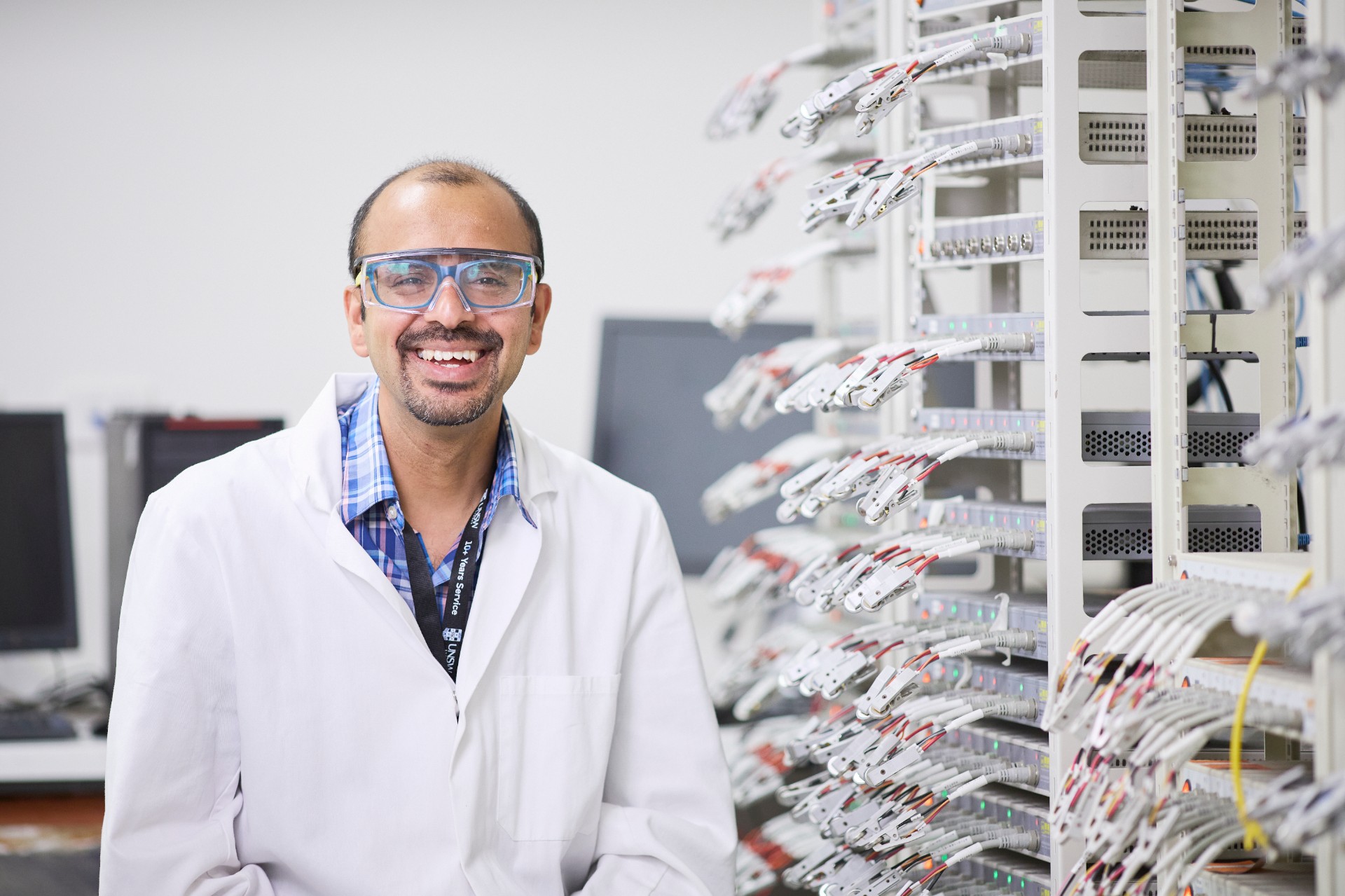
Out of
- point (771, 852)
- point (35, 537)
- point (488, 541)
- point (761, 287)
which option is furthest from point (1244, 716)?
point (35, 537)

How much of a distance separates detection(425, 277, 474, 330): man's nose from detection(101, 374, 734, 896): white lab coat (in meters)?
0.25

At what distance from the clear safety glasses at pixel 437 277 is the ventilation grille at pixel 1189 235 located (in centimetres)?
91

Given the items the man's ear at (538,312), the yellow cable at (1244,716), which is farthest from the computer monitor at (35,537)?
the yellow cable at (1244,716)

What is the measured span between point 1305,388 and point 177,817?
7.88 feet

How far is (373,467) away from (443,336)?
217mm

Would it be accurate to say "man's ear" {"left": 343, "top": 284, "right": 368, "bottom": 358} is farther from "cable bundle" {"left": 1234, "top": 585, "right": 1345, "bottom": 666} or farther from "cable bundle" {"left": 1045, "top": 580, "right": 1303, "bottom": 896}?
"cable bundle" {"left": 1234, "top": 585, "right": 1345, "bottom": 666}

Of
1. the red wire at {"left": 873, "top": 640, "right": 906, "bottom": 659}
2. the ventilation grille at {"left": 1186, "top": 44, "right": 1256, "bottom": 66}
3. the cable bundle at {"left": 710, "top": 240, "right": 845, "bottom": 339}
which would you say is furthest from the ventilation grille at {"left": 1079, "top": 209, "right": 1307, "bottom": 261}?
the cable bundle at {"left": 710, "top": 240, "right": 845, "bottom": 339}

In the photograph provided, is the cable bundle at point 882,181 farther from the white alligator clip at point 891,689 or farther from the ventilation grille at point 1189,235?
the white alligator clip at point 891,689

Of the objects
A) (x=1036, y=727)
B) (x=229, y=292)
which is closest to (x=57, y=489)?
(x=229, y=292)

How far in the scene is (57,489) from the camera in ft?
9.85

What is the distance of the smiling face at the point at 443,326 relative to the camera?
5.57ft

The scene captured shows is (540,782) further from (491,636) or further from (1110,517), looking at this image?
(1110,517)

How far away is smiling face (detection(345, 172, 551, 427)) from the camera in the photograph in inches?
66.9

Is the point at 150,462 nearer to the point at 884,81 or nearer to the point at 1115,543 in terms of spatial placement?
the point at 884,81
